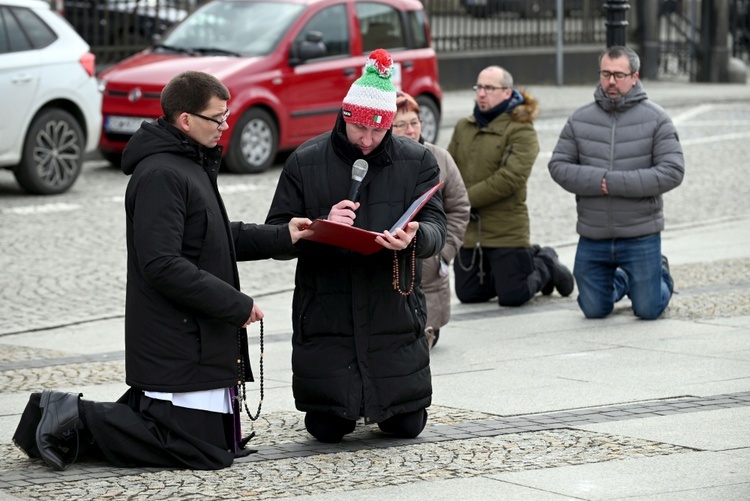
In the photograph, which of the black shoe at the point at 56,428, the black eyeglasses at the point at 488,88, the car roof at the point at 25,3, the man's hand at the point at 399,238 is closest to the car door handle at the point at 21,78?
the car roof at the point at 25,3

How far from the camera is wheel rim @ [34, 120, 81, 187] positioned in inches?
561

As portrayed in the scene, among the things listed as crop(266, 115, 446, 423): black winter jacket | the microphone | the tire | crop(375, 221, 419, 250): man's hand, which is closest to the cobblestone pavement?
crop(266, 115, 446, 423): black winter jacket

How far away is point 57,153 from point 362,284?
28.8ft

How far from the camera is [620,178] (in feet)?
29.9

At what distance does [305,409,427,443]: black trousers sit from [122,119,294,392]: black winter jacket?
50cm

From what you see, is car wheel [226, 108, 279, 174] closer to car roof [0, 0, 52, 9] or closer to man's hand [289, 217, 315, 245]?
car roof [0, 0, 52, 9]

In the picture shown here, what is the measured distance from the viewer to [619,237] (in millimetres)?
9344

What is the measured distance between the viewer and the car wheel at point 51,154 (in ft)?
46.4

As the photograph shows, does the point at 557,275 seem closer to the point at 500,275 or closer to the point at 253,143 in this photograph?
the point at 500,275

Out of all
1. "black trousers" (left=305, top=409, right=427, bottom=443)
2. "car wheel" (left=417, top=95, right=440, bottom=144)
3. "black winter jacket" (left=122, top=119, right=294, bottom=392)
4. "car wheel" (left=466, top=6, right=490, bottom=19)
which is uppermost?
"black winter jacket" (left=122, top=119, right=294, bottom=392)

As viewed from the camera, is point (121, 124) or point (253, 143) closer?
point (121, 124)

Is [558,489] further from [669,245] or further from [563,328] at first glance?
[669,245]

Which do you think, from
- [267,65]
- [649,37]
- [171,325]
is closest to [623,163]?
[171,325]

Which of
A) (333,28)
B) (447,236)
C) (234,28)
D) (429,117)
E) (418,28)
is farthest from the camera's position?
(429,117)
